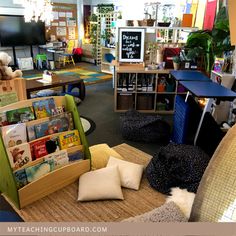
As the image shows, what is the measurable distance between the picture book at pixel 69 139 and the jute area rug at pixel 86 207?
13.3 inches

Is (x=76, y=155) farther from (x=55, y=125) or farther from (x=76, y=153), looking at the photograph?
(x=55, y=125)

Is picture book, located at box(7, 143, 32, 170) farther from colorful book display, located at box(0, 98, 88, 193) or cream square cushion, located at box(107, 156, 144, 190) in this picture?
cream square cushion, located at box(107, 156, 144, 190)

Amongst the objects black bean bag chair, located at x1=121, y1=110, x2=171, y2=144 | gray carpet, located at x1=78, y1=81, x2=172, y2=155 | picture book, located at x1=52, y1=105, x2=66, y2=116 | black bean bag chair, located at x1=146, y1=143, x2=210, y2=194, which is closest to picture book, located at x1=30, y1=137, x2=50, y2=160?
picture book, located at x1=52, y1=105, x2=66, y2=116

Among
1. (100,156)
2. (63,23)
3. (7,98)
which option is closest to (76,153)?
(100,156)

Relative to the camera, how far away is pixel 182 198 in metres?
1.85

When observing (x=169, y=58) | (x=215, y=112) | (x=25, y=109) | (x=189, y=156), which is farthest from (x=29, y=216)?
(x=169, y=58)

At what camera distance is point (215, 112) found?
3.57m

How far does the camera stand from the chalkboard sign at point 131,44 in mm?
4312

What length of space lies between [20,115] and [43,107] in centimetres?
18

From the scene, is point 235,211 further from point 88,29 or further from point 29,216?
point 88,29

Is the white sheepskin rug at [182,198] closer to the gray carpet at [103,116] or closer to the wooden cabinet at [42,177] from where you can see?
the wooden cabinet at [42,177]

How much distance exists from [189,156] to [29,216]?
133cm

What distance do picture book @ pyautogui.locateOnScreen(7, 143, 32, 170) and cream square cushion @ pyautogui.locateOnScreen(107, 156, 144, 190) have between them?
29.7 inches

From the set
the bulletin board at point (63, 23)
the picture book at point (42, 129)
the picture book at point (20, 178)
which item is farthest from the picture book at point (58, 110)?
the bulletin board at point (63, 23)
